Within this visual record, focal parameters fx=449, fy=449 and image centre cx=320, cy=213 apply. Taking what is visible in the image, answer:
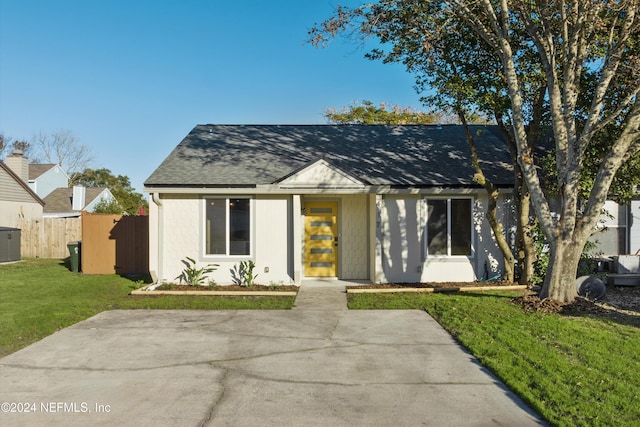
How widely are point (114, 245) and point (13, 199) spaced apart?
1302 centimetres

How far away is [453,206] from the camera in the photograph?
1180cm

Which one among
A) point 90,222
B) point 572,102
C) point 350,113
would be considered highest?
point 350,113

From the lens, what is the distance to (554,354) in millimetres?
5883

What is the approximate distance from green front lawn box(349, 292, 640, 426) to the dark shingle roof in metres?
3.92

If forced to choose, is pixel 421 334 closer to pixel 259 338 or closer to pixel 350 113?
pixel 259 338

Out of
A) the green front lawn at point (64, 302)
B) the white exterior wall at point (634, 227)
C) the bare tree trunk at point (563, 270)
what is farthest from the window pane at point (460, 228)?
the white exterior wall at point (634, 227)

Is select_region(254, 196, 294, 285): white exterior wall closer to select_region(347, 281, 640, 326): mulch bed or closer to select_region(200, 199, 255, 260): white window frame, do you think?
select_region(200, 199, 255, 260): white window frame

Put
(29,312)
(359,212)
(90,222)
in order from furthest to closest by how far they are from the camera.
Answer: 1. (90,222)
2. (359,212)
3. (29,312)

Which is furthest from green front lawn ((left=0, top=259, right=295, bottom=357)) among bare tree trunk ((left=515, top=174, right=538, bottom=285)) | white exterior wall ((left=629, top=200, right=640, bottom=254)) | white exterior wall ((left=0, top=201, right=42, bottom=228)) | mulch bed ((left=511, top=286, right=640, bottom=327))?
white exterior wall ((left=0, top=201, right=42, bottom=228))

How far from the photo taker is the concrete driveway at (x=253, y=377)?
427 cm

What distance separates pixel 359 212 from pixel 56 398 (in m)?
8.99

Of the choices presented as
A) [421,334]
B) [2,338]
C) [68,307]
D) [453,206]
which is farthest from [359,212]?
[2,338]

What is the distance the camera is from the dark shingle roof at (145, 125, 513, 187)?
11727 millimetres

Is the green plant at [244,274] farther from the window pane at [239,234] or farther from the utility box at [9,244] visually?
the utility box at [9,244]
